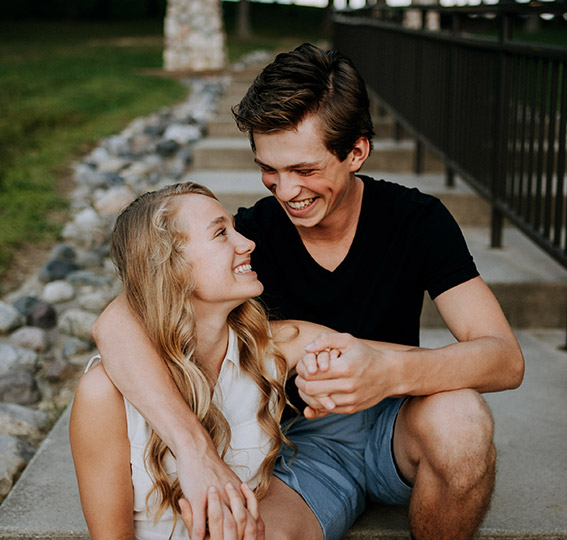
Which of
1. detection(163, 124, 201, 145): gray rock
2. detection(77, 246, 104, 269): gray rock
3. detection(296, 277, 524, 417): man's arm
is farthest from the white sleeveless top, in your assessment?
detection(163, 124, 201, 145): gray rock

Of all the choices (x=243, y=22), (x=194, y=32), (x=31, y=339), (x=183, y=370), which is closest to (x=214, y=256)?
(x=183, y=370)

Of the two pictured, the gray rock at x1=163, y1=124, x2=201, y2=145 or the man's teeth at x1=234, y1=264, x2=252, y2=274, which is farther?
the gray rock at x1=163, y1=124, x2=201, y2=145

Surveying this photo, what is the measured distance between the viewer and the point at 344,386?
6.01ft

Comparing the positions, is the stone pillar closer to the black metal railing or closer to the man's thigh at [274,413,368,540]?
the black metal railing

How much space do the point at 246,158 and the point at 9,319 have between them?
2.38 metres

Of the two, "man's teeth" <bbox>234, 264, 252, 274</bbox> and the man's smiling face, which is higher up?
the man's smiling face

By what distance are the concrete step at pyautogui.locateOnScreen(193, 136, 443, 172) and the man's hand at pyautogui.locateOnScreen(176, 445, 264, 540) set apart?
13.4 ft

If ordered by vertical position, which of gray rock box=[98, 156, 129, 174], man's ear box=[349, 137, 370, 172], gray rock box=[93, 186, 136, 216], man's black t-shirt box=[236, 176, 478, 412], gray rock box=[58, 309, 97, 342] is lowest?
gray rock box=[58, 309, 97, 342]

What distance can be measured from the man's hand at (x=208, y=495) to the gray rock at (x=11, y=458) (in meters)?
1.05

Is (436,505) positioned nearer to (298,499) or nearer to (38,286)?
(298,499)

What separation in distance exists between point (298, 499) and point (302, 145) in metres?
0.96

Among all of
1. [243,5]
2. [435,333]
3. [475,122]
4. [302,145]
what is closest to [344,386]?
[302,145]

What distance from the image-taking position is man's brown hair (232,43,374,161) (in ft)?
7.20

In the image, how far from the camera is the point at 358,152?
2324 mm
